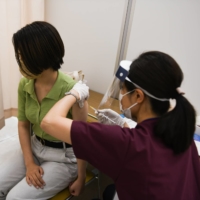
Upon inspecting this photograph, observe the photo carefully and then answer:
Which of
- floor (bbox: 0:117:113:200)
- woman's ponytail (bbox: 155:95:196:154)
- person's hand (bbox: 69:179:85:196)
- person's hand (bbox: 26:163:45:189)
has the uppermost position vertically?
woman's ponytail (bbox: 155:95:196:154)

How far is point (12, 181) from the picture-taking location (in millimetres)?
967

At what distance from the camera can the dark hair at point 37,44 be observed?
82 centimetres

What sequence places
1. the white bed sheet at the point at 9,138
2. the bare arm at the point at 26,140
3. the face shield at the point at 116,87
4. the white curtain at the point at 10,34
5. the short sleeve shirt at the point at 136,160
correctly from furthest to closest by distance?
1. the white curtain at the point at 10,34
2. the white bed sheet at the point at 9,138
3. the bare arm at the point at 26,140
4. the face shield at the point at 116,87
5. the short sleeve shirt at the point at 136,160

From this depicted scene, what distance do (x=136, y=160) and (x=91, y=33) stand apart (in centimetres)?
155

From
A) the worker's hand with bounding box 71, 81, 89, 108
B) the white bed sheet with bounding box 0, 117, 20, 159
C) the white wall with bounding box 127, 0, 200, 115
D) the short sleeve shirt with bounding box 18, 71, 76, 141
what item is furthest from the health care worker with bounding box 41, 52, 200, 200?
the white wall with bounding box 127, 0, 200, 115

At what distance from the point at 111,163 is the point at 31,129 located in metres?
0.76

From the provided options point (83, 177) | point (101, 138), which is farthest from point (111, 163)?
point (83, 177)

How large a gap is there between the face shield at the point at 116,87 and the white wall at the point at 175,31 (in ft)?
1.72

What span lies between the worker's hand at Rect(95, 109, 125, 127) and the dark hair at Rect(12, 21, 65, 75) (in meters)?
0.40

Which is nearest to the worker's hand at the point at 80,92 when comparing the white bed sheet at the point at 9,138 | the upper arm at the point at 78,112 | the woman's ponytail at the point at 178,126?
the upper arm at the point at 78,112

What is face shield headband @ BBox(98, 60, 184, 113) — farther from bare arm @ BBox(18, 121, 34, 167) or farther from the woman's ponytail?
bare arm @ BBox(18, 121, 34, 167)

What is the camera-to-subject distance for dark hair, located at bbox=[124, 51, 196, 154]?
591 millimetres

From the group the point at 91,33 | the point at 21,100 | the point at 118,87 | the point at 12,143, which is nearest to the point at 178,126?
the point at 118,87

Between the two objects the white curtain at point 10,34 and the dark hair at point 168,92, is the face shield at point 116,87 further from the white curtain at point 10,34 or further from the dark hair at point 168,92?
the white curtain at point 10,34
